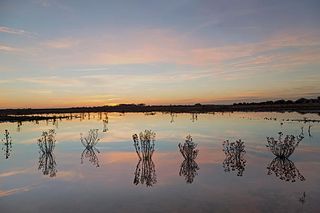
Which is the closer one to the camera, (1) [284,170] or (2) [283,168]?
(1) [284,170]

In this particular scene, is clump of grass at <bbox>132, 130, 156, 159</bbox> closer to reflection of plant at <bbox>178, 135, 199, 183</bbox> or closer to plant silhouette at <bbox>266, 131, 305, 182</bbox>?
reflection of plant at <bbox>178, 135, 199, 183</bbox>

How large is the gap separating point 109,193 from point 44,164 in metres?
6.98

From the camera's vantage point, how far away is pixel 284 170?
1352cm

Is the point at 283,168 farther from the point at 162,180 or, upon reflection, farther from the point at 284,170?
the point at 162,180

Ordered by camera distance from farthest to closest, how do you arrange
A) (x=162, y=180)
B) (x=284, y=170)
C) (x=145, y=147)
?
(x=145, y=147) < (x=284, y=170) < (x=162, y=180)

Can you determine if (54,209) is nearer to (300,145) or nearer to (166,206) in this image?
(166,206)

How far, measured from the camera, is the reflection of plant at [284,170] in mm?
12239

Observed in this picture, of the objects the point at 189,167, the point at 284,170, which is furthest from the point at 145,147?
the point at 284,170

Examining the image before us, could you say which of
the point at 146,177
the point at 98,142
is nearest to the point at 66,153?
the point at 98,142

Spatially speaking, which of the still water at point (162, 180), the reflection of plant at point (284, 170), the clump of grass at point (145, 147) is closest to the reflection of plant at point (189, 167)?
the still water at point (162, 180)

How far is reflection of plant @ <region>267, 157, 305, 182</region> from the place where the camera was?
12239 millimetres

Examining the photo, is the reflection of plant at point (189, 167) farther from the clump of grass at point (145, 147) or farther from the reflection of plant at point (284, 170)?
the reflection of plant at point (284, 170)

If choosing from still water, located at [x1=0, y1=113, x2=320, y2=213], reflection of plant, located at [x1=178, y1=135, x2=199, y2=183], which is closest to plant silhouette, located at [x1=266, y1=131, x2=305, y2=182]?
still water, located at [x1=0, y1=113, x2=320, y2=213]

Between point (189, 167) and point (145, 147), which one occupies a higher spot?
point (145, 147)
